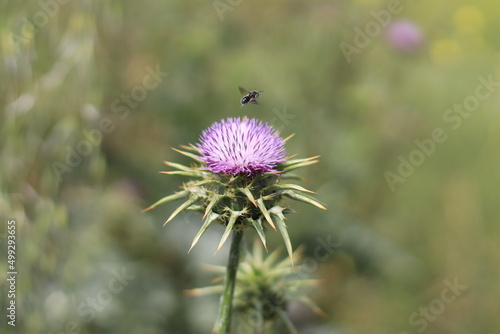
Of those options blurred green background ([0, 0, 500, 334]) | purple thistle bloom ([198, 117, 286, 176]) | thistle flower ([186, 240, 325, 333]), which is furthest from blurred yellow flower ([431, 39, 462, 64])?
purple thistle bloom ([198, 117, 286, 176])

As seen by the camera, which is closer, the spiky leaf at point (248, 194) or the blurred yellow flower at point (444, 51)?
the spiky leaf at point (248, 194)

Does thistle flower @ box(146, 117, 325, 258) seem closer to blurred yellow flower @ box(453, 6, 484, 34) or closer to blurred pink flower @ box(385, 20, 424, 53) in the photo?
blurred pink flower @ box(385, 20, 424, 53)

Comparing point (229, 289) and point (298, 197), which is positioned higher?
point (298, 197)

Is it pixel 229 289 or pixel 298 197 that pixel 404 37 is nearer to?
pixel 298 197

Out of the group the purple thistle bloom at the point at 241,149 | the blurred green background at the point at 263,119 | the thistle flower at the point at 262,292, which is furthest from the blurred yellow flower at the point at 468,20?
the purple thistle bloom at the point at 241,149

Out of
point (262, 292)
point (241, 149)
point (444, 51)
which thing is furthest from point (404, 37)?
point (241, 149)

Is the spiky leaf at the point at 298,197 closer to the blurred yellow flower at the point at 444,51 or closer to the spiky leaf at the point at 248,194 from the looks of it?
the spiky leaf at the point at 248,194

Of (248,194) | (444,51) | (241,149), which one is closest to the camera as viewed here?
(248,194)

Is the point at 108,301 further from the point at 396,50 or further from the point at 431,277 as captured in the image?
the point at 396,50
